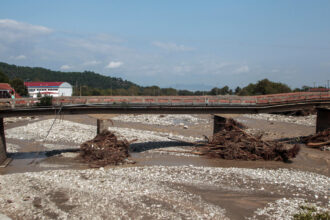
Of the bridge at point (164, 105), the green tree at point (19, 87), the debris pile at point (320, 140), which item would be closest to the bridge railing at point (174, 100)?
the bridge at point (164, 105)

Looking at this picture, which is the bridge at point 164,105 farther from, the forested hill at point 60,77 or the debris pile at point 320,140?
the forested hill at point 60,77

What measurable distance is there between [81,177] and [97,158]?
4.76m

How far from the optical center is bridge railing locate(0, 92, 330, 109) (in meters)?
25.8

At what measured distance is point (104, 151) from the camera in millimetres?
24984

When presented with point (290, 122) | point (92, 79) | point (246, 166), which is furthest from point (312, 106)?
point (92, 79)

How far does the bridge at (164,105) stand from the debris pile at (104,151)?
2.12 metres

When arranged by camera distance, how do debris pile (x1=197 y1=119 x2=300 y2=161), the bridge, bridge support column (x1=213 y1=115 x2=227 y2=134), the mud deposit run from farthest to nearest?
bridge support column (x1=213 y1=115 x2=227 y2=134) → debris pile (x1=197 y1=119 x2=300 y2=161) → the bridge → the mud deposit

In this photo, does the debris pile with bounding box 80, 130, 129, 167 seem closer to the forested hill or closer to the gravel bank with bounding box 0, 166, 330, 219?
the gravel bank with bounding box 0, 166, 330, 219

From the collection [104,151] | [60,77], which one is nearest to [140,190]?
[104,151]

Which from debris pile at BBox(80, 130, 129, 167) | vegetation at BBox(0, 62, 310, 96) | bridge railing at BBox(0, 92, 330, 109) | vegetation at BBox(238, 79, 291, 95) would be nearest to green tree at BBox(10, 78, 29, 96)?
vegetation at BBox(0, 62, 310, 96)

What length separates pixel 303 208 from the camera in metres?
14.4

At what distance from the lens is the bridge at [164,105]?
25.7 m

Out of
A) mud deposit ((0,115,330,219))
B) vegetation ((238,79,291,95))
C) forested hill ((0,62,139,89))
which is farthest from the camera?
forested hill ((0,62,139,89))

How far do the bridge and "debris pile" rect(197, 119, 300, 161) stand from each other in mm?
3036
